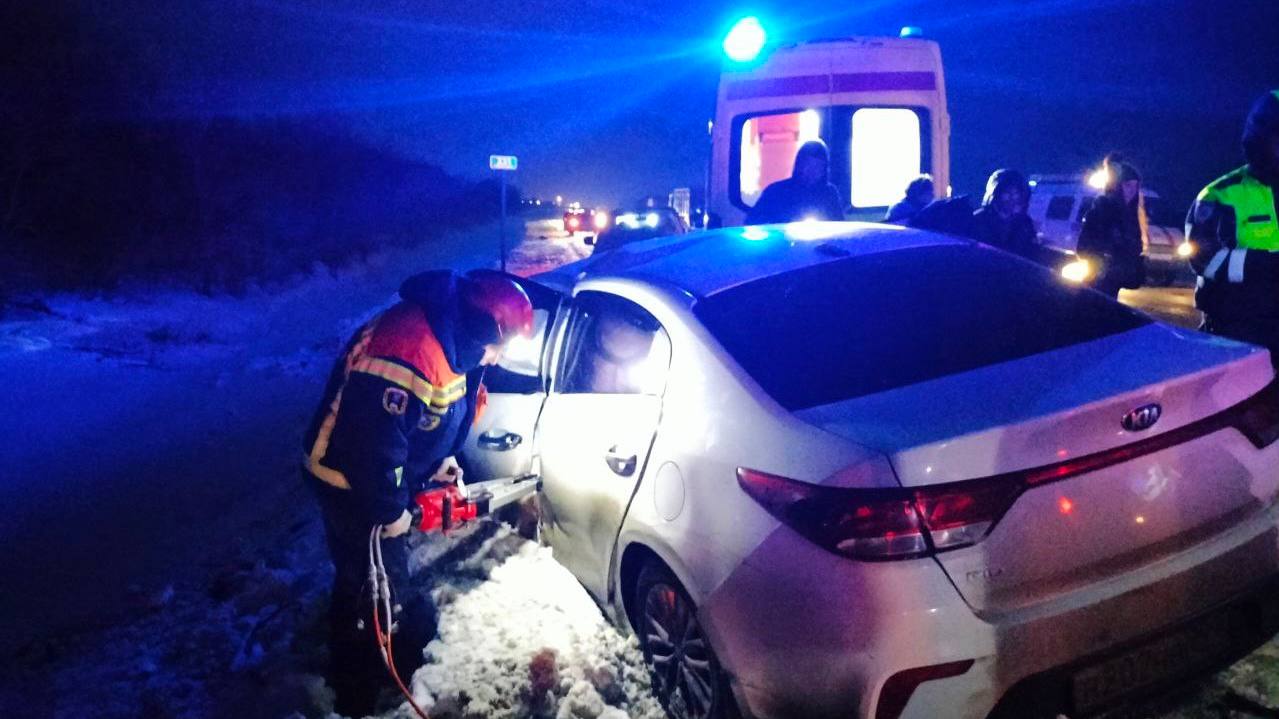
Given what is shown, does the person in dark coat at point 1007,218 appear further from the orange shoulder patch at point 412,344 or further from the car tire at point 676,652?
the orange shoulder patch at point 412,344

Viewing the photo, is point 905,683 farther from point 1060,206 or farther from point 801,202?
point 1060,206

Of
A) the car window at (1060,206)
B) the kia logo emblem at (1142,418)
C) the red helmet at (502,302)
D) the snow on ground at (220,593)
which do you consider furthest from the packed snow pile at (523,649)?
the car window at (1060,206)

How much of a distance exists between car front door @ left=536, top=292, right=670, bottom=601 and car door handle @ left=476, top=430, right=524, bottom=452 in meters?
0.17

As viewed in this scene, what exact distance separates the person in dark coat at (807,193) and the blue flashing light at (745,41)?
1681 millimetres

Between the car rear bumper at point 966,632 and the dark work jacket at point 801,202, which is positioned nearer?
the car rear bumper at point 966,632

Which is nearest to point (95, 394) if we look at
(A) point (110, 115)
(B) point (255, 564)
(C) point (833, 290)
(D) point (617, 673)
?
(B) point (255, 564)

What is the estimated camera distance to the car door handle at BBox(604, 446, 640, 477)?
3.05 metres

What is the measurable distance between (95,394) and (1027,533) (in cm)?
962

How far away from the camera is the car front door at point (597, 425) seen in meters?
3.11

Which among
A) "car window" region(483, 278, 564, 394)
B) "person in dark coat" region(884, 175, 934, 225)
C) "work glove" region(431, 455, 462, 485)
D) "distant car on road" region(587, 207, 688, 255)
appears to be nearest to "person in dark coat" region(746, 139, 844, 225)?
"person in dark coat" region(884, 175, 934, 225)

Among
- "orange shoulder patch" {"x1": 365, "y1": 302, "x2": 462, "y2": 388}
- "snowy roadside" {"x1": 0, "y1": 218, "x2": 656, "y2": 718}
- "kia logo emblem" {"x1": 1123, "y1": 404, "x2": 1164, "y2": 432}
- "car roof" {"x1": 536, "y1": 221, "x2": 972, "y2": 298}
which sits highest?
"car roof" {"x1": 536, "y1": 221, "x2": 972, "y2": 298}

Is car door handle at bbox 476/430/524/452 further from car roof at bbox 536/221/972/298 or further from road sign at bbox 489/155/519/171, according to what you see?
road sign at bbox 489/155/519/171

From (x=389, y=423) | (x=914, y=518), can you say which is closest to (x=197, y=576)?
(x=389, y=423)

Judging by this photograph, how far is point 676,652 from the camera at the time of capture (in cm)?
291
